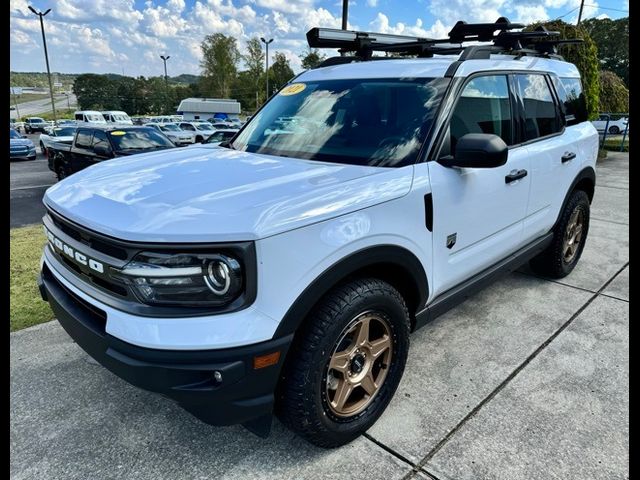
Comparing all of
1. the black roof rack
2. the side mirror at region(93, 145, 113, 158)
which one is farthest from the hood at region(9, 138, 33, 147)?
the black roof rack

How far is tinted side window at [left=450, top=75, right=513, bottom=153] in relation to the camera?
2.77 meters

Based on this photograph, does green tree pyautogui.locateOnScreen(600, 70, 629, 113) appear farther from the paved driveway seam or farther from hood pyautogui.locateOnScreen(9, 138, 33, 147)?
hood pyautogui.locateOnScreen(9, 138, 33, 147)

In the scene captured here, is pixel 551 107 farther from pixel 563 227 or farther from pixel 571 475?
pixel 571 475

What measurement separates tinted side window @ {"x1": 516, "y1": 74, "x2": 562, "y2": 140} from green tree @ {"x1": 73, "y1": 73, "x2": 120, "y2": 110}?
79751 millimetres

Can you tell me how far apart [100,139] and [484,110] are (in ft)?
30.6

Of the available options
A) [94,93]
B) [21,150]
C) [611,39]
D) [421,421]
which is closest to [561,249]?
[421,421]

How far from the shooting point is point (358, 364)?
2373 mm

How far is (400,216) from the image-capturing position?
7.56 ft

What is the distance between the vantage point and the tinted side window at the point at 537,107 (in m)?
3.44

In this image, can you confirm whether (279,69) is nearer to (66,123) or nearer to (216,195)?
(66,123)

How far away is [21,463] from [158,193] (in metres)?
1.47

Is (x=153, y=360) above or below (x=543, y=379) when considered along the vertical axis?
above

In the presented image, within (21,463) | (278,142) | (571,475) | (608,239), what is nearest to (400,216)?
(278,142)
